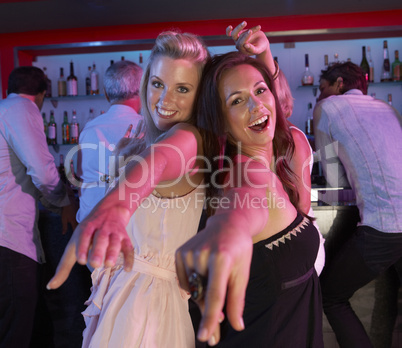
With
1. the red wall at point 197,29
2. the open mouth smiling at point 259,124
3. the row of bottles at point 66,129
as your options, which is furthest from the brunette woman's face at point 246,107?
the row of bottles at point 66,129

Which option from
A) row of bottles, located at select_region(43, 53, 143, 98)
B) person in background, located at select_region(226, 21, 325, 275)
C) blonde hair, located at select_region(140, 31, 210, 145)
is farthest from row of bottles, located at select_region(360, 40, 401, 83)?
blonde hair, located at select_region(140, 31, 210, 145)

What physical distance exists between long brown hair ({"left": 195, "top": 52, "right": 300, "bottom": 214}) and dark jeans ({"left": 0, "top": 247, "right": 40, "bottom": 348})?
139cm

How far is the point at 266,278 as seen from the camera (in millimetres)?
1097

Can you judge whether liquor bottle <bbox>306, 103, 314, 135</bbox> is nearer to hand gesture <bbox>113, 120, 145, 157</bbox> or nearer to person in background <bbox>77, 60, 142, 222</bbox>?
person in background <bbox>77, 60, 142, 222</bbox>

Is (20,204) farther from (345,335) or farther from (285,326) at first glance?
(345,335)

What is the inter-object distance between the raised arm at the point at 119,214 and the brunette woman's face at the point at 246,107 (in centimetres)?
26

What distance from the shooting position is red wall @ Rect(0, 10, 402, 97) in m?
3.99

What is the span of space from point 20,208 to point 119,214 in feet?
5.80

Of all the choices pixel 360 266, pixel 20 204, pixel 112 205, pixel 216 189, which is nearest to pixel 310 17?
pixel 360 266

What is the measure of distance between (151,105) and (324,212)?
1300 mm

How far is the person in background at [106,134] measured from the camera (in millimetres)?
2371

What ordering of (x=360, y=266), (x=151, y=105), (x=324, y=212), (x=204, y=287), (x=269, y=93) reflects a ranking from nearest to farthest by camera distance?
1. (x=204, y=287)
2. (x=269, y=93)
3. (x=151, y=105)
4. (x=360, y=266)
5. (x=324, y=212)

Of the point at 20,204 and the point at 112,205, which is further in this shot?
the point at 20,204

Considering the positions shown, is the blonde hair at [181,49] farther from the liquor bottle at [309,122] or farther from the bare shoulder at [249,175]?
the liquor bottle at [309,122]
